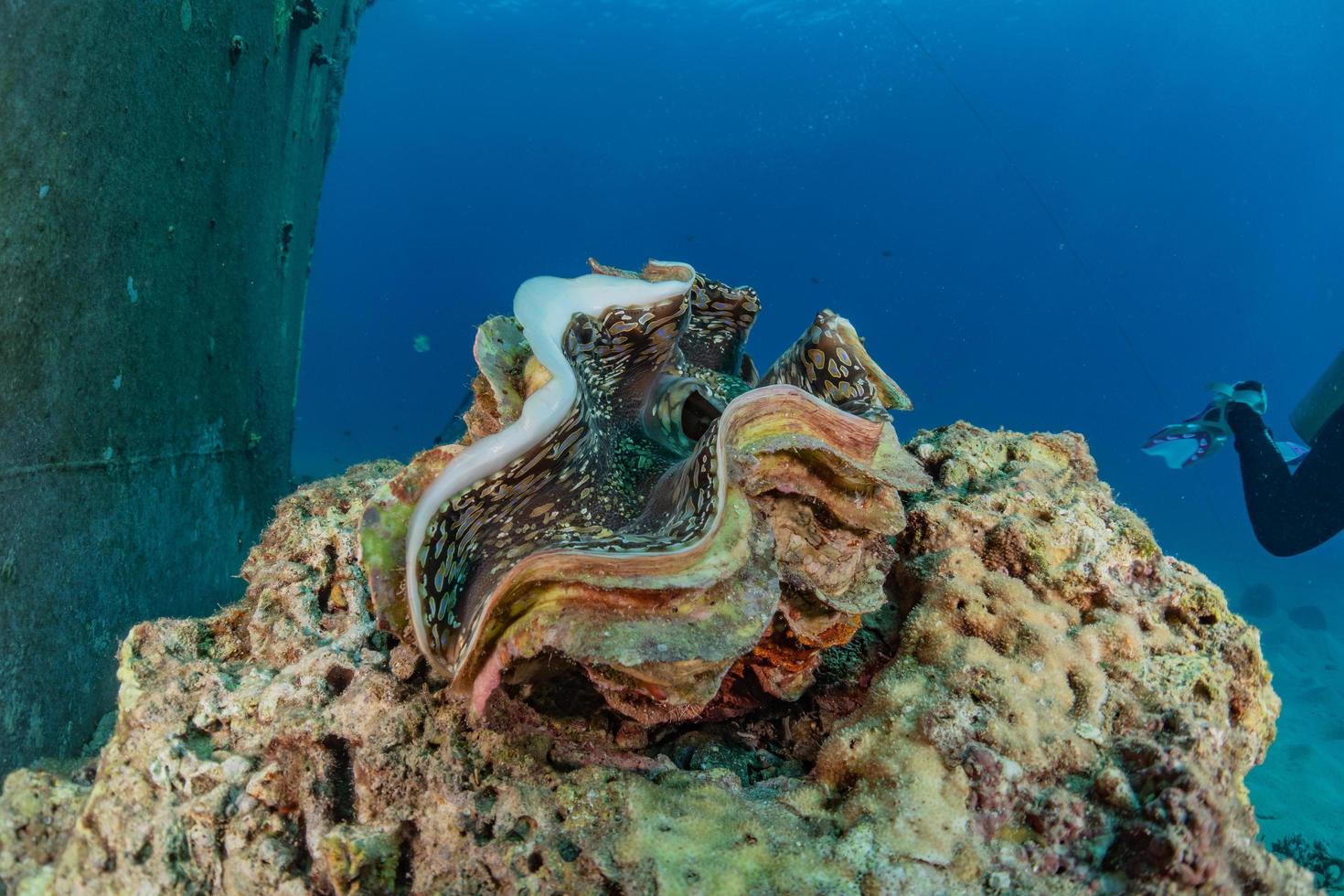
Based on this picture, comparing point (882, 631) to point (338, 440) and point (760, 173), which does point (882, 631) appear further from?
point (760, 173)

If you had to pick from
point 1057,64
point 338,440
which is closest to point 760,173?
point 1057,64

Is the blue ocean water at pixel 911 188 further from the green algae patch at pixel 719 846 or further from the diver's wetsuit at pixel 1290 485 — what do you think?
the green algae patch at pixel 719 846

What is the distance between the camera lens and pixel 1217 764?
1.80m

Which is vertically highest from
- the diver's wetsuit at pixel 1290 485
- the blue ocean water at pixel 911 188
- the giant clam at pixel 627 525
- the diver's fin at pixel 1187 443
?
the blue ocean water at pixel 911 188

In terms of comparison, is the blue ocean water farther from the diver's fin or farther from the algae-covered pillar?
the algae-covered pillar

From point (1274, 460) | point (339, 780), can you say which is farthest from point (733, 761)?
point (1274, 460)

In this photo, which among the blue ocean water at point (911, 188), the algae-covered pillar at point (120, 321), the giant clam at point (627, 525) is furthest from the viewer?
the blue ocean water at point (911, 188)

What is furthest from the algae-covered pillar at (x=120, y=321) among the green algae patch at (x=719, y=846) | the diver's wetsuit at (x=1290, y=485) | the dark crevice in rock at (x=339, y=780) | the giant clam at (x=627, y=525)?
the diver's wetsuit at (x=1290, y=485)

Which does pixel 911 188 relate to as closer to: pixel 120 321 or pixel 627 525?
pixel 120 321

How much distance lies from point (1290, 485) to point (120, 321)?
30.4 feet

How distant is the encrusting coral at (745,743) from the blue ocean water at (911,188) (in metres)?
44.6

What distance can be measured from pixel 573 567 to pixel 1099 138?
336ft

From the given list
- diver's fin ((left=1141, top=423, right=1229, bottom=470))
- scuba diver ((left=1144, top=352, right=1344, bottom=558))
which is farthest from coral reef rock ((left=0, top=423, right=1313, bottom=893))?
diver's fin ((left=1141, top=423, right=1229, bottom=470))

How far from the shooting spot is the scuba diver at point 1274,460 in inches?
244
